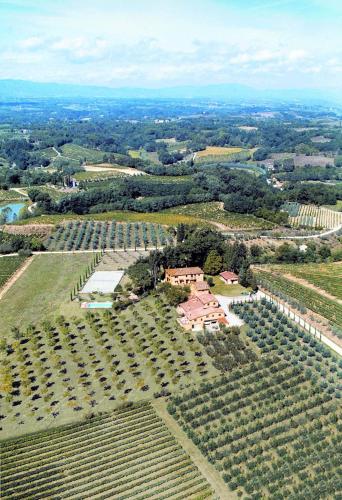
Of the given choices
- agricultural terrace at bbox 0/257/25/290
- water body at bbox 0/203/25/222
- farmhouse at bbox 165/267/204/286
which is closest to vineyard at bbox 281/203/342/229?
farmhouse at bbox 165/267/204/286

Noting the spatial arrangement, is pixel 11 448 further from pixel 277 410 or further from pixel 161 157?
pixel 161 157

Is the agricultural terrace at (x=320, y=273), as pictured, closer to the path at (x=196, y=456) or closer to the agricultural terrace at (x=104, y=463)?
the path at (x=196, y=456)

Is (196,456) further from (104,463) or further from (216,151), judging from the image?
(216,151)

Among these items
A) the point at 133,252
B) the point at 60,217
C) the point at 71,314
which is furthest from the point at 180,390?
the point at 60,217

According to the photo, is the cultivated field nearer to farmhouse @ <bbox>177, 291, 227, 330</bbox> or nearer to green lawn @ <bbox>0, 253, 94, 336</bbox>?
green lawn @ <bbox>0, 253, 94, 336</bbox>

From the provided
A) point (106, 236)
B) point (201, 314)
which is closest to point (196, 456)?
point (201, 314)

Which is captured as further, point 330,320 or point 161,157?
point 161,157
